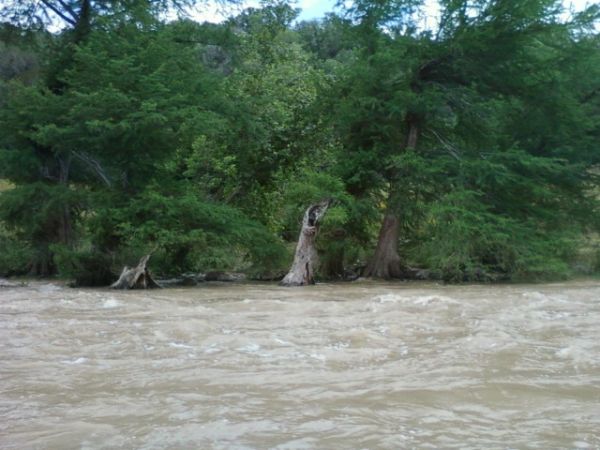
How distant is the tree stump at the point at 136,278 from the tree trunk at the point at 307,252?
3248mm

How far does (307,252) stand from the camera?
54.1 feet

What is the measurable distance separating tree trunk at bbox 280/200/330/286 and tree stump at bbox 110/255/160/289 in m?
3.25

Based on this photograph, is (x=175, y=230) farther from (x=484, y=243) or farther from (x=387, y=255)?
(x=484, y=243)

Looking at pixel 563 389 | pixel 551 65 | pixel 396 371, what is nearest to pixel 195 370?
pixel 396 371

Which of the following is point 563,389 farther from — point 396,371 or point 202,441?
point 202,441

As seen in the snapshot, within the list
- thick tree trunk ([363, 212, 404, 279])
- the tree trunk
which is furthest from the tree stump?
thick tree trunk ([363, 212, 404, 279])

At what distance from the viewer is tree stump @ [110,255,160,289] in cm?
1477

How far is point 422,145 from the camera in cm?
1972

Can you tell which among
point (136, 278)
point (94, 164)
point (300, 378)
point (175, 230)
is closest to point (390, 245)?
point (175, 230)

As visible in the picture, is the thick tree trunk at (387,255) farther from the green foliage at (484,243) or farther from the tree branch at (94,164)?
the tree branch at (94,164)

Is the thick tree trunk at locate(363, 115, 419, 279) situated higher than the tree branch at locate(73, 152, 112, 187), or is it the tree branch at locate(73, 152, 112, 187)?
the tree branch at locate(73, 152, 112, 187)

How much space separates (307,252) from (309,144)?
185 inches

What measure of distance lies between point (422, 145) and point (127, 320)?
13.0 m

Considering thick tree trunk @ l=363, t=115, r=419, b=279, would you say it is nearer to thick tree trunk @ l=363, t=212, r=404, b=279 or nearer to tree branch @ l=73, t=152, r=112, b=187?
thick tree trunk @ l=363, t=212, r=404, b=279
